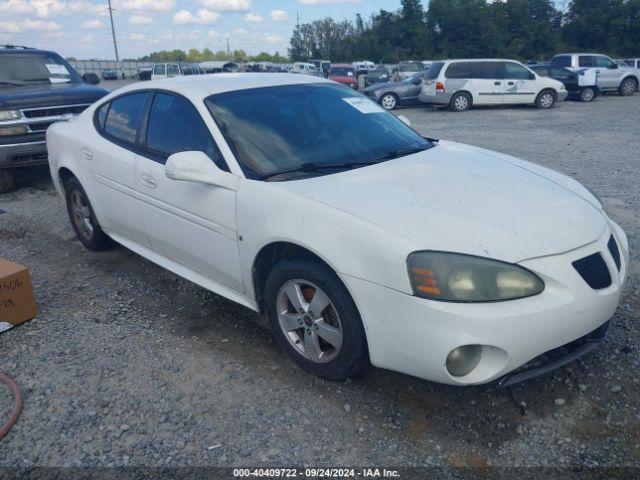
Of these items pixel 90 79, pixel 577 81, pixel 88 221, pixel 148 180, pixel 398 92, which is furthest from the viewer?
pixel 577 81

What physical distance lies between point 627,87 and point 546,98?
20.7 feet

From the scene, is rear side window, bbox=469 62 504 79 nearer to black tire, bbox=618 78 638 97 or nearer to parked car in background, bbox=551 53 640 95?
parked car in background, bbox=551 53 640 95

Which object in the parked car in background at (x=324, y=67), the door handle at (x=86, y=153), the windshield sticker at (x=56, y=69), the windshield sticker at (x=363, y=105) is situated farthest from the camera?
the parked car in background at (x=324, y=67)

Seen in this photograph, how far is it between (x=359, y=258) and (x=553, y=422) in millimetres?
1221

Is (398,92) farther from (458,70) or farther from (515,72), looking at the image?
(515,72)

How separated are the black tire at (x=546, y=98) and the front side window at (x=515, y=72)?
76 cm

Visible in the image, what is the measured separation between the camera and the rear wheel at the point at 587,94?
19.7m

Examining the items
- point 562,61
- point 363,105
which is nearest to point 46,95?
point 363,105

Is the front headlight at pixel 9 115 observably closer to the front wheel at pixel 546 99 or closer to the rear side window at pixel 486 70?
the rear side window at pixel 486 70

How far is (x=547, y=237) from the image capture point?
2.57 meters

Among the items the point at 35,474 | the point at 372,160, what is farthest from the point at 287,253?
the point at 35,474

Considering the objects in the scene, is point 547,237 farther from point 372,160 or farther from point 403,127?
point 403,127

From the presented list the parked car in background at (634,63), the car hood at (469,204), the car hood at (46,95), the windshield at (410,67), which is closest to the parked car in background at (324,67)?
the windshield at (410,67)

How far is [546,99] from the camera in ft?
57.9
